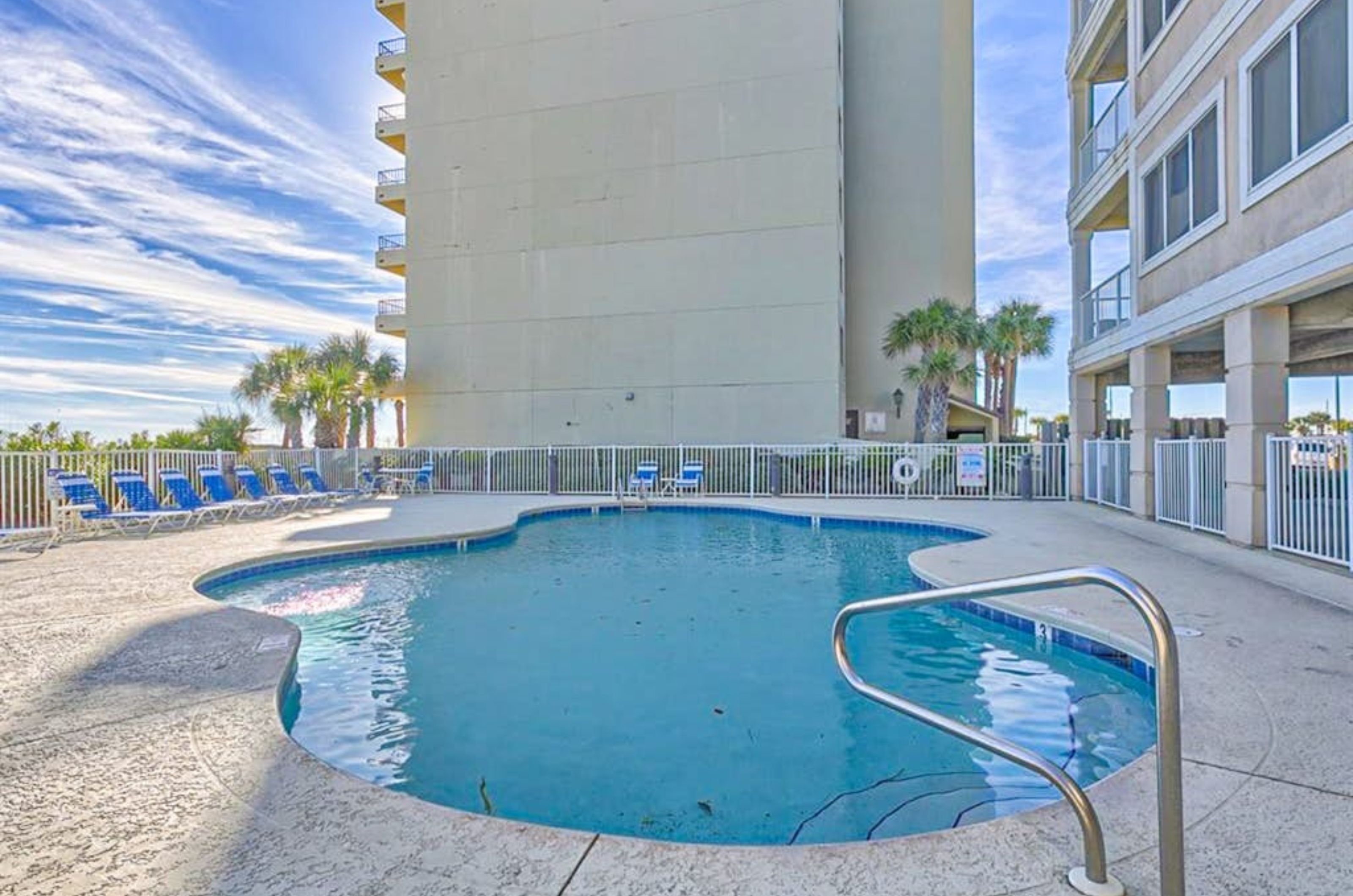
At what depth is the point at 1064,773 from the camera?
2.06 m

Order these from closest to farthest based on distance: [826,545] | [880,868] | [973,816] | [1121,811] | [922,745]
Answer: [880,868]
[1121,811]
[973,816]
[922,745]
[826,545]

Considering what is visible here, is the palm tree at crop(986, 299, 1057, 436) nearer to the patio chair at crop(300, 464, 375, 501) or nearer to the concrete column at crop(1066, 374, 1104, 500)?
the concrete column at crop(1066, 374, 1104, 500)

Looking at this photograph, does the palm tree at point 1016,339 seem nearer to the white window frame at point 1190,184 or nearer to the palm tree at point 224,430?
the white window frame at point 1190,184

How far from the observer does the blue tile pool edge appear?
4.78 m

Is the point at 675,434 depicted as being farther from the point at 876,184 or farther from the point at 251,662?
the point at 251,662

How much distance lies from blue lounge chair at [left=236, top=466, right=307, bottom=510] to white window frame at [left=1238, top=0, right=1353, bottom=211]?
14209 millimetres

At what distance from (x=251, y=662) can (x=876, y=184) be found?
2515 cm

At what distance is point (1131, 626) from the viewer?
183 inches

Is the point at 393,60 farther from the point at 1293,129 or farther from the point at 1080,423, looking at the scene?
the point at 1293,129

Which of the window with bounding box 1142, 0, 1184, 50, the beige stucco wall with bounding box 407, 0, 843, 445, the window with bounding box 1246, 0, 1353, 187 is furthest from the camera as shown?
the beige stucco wall with bounding box 407, 0, 843, 445

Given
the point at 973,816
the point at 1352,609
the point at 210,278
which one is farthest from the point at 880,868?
the point at 210,278

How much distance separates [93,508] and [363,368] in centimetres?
1530

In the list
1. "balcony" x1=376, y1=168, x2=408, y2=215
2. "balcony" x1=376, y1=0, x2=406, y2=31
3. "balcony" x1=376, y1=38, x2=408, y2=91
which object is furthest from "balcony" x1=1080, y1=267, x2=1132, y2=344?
"balcony" x1=376, y1=0, x2=406, y2=31

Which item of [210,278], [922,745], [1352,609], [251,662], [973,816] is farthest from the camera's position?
[210,278]
